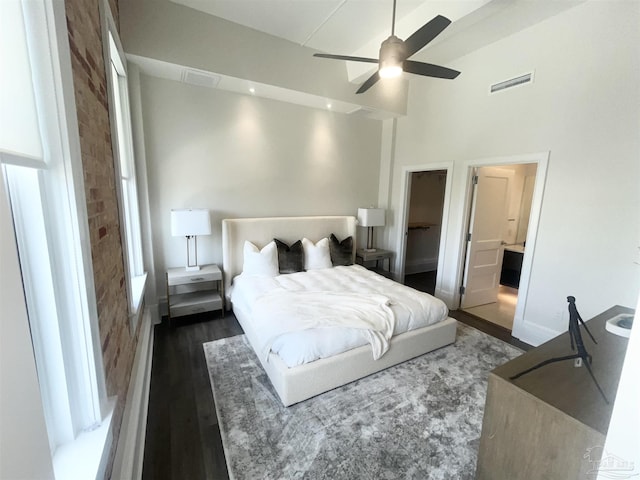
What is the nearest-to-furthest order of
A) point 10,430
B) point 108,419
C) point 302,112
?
1. point 10,430
2. point 108,419
3. point 302,112

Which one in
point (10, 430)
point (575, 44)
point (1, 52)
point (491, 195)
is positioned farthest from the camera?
point (491, 195)

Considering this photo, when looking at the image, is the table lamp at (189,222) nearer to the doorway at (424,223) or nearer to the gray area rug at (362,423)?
the gray area rug at (362,423)

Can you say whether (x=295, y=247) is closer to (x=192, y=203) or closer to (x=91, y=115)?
(x=192, y=203)

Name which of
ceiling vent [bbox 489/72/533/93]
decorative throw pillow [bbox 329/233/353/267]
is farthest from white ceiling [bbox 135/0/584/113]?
decorative throw pillow [bbox 329/233/353/267]

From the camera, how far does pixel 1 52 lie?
0.79m

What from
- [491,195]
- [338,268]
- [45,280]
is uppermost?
[491,195]

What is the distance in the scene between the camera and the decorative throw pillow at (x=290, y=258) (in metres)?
3.83

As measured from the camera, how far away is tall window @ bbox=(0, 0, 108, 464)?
33.8 inches

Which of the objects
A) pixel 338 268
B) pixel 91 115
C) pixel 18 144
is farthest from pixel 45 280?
pixel 338 268

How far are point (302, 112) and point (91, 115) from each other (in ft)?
10.4

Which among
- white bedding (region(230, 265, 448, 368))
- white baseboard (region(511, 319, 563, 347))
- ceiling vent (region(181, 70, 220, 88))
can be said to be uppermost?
ceiling vent (region(181, 70, 220, 88))

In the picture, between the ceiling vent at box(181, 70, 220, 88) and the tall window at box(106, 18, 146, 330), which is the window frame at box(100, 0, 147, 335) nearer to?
the tall window at box(106, 18, 146, 330)

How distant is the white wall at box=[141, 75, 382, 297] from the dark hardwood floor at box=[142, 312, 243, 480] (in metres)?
1.01

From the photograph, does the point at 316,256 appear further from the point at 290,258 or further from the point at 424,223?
the point at 424,223
